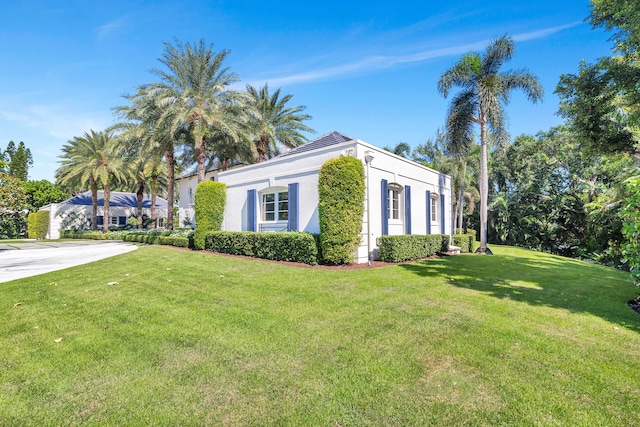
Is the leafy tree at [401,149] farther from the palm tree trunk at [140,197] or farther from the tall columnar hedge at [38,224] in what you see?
Answer: the tall columnar hedge at [38,224]

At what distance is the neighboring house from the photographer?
32.5m

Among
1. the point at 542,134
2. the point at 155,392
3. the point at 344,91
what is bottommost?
the point at 155,392

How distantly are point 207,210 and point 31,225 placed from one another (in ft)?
111

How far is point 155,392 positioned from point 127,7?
11.5 metres

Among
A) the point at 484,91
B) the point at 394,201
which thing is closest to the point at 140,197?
the point at 394,201

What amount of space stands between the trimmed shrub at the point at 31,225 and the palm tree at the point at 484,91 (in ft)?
142

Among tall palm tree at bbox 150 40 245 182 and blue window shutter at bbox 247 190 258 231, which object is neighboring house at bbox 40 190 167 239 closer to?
tall palm tree at bbox 150 40 245 182

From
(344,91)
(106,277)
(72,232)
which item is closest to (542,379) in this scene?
(106,277)

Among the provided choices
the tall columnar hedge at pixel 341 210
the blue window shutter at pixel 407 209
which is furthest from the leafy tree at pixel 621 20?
the blue window shutter at pixel 407 209

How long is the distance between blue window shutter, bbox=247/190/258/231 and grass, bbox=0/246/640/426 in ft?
25.3

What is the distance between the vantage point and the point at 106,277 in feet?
24.5

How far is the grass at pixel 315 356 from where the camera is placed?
8.22ft

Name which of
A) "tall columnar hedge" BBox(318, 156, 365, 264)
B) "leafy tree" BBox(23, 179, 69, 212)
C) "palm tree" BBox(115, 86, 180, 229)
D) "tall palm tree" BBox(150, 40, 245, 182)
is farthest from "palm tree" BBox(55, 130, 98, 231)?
"tall columnar hedge" BBox(318, 156, 365, 264)

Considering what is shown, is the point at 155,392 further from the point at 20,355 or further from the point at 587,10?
the point at 587,10
